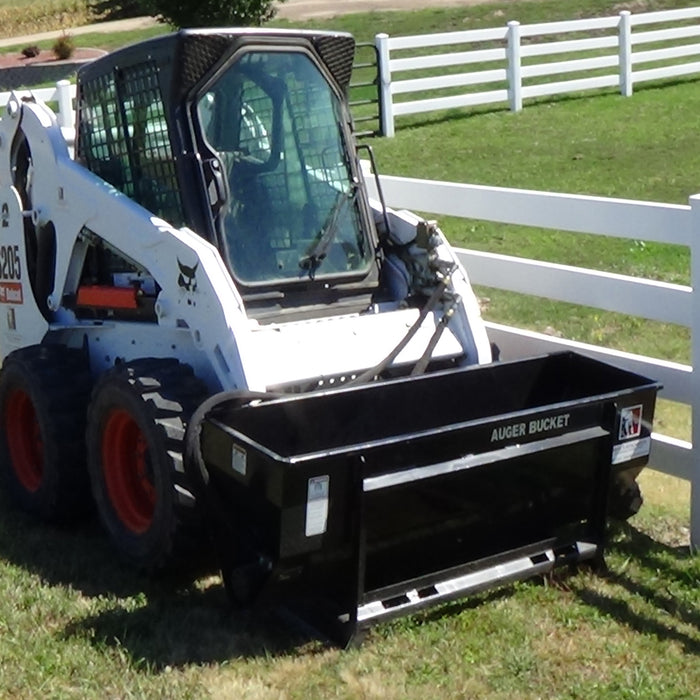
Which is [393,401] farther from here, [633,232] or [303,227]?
[633,232]

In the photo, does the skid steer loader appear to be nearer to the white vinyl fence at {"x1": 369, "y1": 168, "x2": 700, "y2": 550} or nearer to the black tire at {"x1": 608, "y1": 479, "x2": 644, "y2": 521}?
the black tire at {"x1": 608, "y1": 479, "x2": 644, "y2": 521}

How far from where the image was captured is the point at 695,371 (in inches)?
214

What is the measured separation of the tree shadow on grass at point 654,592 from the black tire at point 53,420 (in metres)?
2.31

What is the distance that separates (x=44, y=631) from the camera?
191 inches

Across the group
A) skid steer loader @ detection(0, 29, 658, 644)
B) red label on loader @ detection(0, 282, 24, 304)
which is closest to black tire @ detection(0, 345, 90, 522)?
skid steer loader @ detection(0, 29, 658, 644)

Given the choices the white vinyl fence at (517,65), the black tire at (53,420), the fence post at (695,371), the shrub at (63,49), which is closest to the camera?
the fence post at (695,371)

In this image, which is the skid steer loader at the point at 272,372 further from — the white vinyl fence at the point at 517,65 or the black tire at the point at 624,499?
the white vinyl fence at the point at 517,65

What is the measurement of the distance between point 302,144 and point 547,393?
1.59 metres

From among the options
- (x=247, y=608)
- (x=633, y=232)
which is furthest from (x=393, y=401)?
(x=633, y=232)

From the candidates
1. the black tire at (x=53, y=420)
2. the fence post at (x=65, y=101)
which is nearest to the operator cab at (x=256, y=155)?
the black tire at (x=53, y=420)

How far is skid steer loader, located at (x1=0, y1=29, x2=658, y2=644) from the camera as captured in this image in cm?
466

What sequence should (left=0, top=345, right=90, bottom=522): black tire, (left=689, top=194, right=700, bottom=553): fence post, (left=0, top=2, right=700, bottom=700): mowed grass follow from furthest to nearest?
(left=0, top=345, right=90, bottom=522): black tire → (left=689, top=194, right=700, bottom=553): fence post → (left=0, top=2, right=700, bottom=700): mowed grass

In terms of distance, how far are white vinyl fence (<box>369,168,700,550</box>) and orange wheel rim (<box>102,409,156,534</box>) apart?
219 cm

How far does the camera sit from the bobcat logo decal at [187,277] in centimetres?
518
